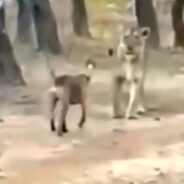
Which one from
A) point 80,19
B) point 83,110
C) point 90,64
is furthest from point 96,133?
point 80,19

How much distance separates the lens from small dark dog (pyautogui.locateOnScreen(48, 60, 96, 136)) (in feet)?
5.40

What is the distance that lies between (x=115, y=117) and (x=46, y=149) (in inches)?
7.6

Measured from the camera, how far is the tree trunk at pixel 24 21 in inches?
67.3

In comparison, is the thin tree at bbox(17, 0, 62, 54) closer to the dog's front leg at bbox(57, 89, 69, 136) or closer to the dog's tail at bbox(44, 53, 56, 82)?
the dog's tail at bbox(44, 53, 56, 82)

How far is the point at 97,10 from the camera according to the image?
172cm

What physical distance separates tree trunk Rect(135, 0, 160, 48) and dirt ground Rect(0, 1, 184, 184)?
0.03 m

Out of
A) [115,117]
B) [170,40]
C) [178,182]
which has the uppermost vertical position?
[170,40]

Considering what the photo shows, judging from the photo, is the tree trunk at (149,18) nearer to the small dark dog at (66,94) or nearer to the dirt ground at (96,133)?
the dirt ground at (96,133)

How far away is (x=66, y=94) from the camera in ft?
5.40

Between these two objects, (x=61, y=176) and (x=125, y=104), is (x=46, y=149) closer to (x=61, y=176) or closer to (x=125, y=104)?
(x=61, y=176)

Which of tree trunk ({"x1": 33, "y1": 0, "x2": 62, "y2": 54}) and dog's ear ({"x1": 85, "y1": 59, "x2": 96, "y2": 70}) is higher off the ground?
tree trunk ({"x1": 33, "y1": 0, "x2": 62, "y2": 54})

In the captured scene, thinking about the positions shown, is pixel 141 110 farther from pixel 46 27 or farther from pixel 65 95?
pixel 46 27

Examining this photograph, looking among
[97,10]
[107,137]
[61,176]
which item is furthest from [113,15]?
[61,176]

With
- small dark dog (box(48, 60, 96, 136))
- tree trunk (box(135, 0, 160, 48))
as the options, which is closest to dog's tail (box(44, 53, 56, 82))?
small dark dog (box(48, 60, 96, 136))
